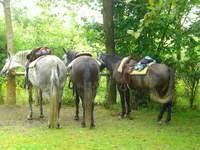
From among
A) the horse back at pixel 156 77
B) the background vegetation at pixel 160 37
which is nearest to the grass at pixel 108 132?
the background vegetation at pixel 160 37

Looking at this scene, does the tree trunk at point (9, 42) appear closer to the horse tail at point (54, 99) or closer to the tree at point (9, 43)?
the tree at point (9, 43)

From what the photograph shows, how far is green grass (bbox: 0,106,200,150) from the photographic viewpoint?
5371 millimetres

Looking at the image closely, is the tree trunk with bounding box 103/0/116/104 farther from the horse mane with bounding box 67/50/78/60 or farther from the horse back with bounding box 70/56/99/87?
the horse back with bounding box 70/56/99/87

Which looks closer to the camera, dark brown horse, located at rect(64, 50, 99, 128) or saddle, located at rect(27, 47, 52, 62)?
dark brown horse, located at rect(64, 50, 99, 128)

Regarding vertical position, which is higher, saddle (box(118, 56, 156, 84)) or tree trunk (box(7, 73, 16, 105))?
saddle (box(118, 56, 156, 84))

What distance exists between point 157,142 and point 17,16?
42.2ft

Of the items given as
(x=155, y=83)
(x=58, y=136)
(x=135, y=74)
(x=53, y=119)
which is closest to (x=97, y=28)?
(x=135, y=74)

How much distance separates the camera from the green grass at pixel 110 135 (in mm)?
5371

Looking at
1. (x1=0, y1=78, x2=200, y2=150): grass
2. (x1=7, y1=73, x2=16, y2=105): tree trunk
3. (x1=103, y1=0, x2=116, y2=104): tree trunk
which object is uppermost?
(x1=103, y1=0, x2=116, y2=104): tree trunk

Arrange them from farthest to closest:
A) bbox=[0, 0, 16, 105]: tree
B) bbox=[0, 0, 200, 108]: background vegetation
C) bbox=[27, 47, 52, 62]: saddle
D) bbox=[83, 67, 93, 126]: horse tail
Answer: bbox=[0, 0, 16, 105]: tree → bbox=[0, 0, 200, 108]: background vegetation → bbox=[27, 47, 52, 62]: saddle → bbox=[83, 67, 93, 126]: horse tail

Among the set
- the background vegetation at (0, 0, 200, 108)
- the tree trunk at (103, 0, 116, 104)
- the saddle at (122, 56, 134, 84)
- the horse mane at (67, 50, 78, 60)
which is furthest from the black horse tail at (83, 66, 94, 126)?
the tree trunk at (103, 0, 116, 104)

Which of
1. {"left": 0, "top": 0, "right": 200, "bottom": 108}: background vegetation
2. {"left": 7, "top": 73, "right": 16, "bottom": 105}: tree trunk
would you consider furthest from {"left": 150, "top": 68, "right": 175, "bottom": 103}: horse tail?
{"left": 7, "top": 73, "right": 16, "bottom": 105}: tree trunk

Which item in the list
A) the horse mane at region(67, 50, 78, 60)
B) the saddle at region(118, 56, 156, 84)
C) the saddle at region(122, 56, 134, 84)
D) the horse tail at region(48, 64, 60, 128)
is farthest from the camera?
the horse mane at region(67, 50, 78, 60)

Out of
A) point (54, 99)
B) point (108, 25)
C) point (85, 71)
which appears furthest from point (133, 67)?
point (54, 99)
